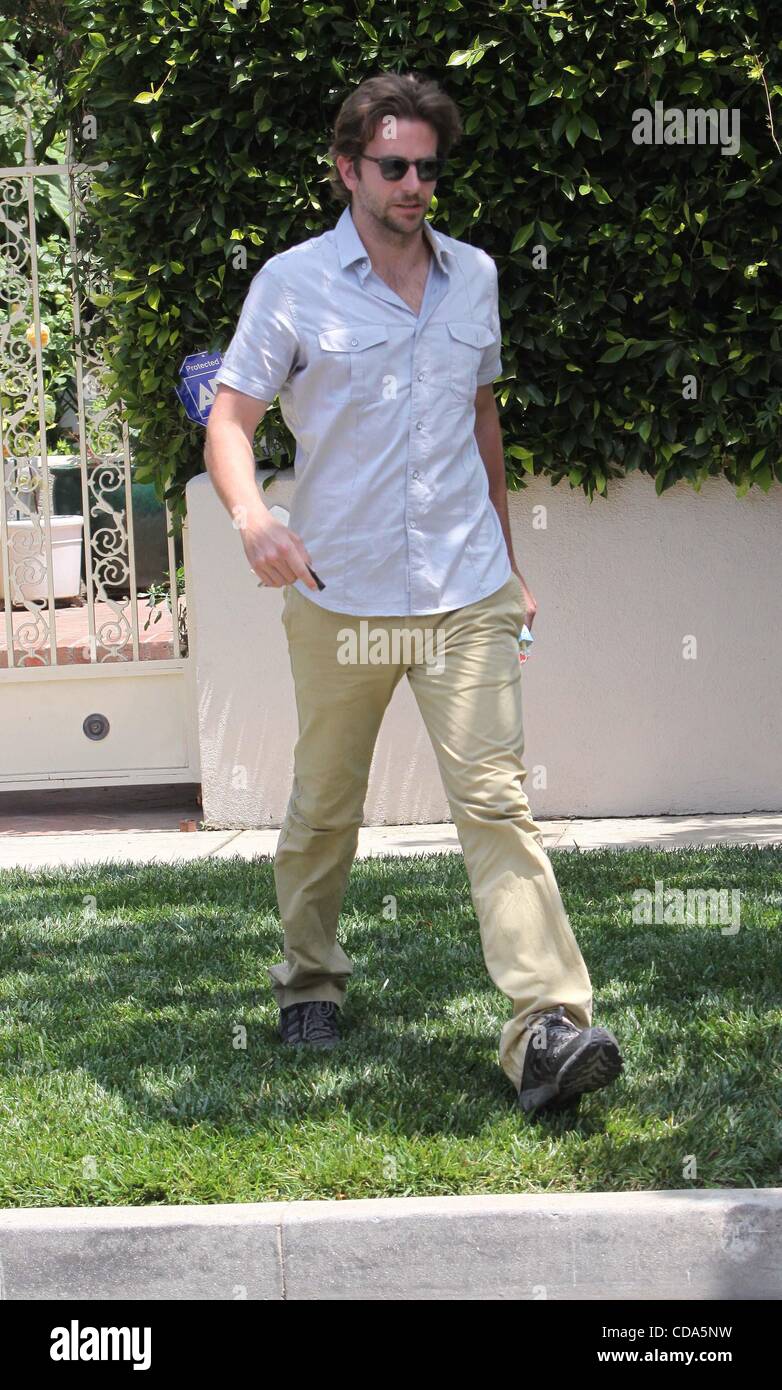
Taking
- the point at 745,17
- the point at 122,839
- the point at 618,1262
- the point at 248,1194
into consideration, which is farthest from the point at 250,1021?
the point at 745,17

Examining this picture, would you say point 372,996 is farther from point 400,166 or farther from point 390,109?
point 390,109

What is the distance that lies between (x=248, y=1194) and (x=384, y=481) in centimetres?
155

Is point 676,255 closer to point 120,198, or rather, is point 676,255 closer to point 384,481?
point 120,198

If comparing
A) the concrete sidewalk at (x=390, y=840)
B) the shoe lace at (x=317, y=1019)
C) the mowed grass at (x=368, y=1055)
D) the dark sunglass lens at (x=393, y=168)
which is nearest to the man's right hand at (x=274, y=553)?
A: the dark sunglass lens at (x=393, y=168)

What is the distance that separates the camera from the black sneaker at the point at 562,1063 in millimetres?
3512

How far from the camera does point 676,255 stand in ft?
22.7

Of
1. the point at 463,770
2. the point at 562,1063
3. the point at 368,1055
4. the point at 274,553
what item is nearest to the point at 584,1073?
the point at 562,1063

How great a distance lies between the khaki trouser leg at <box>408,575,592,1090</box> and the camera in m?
3.66

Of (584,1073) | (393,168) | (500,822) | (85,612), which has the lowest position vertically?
(584,1073)

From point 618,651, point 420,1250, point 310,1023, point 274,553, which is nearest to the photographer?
point 420,1250

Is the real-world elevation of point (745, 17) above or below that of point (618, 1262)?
above

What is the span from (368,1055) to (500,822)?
0.83m

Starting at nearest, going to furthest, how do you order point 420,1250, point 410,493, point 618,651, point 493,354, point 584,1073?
1. point 420,1250
2. point 584,1073
3. point 410,493
4. point 493,354
5. point 618,651

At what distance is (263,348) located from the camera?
3.75 m
